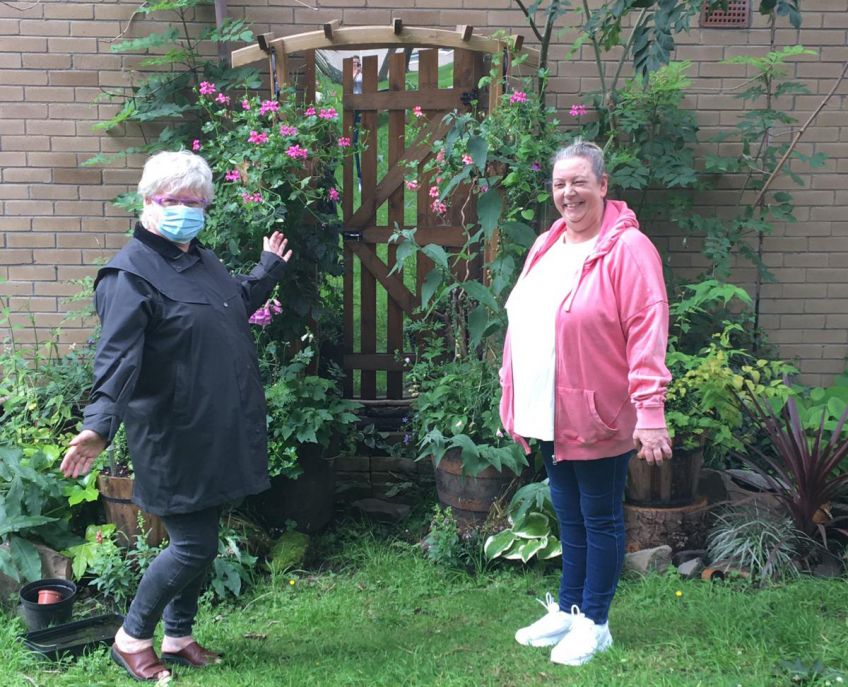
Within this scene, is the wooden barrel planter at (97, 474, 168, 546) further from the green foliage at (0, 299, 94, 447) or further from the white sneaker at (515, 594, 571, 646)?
the white sneaker at (515, 594, 571, 646)

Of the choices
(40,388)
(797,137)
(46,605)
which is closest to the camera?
(46,605)

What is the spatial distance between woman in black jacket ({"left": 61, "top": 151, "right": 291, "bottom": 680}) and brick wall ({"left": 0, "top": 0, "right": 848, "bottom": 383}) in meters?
2.20

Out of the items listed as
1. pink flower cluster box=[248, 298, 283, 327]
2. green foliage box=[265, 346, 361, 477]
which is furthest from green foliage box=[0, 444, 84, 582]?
pink flower cluster box=[248, 298, 283, 327]

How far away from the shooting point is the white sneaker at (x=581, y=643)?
10.1 feet

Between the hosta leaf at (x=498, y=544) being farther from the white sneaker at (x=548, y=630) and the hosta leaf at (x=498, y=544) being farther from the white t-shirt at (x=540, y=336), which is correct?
the white t-shirt at (x=540, y=336)

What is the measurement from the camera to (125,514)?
3871 mm

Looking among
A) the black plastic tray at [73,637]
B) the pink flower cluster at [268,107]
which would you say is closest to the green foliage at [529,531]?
the black plastic tray at [73,637]

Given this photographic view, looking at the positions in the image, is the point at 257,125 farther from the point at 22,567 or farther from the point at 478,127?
the point at 22,567

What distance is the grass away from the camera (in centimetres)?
306

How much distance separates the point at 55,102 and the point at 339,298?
185 centimetres

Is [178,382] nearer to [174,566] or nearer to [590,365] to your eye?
[174,566]

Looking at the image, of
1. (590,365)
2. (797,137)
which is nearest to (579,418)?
(590,365)

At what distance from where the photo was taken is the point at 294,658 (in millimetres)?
3273

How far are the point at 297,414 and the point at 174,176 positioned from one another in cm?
154
